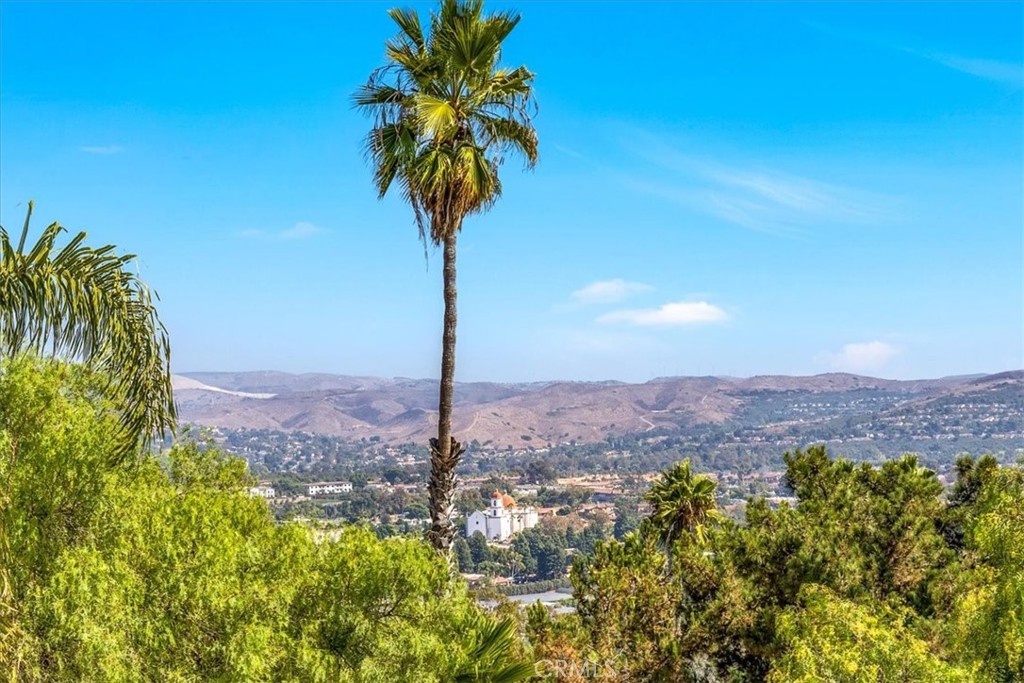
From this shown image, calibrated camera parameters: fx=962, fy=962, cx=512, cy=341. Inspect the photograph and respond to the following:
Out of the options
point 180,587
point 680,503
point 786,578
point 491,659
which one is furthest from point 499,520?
point 180,587

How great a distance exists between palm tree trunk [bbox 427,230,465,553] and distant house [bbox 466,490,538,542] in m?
97.5

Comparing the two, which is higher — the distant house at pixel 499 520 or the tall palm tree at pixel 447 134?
the tall palm tree at pixel 447 134

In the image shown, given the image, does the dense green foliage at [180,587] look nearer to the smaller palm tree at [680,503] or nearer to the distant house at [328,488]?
the smaller palm tree at [680,503]

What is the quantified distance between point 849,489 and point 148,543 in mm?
18750

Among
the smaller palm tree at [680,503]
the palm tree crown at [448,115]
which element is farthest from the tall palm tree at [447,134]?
the smaller palm tree at [680,503]

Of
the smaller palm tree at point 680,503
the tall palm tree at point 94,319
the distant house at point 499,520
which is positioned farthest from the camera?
the distant house at point 499,520

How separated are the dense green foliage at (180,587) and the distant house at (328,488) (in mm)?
122549

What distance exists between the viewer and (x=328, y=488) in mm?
143375

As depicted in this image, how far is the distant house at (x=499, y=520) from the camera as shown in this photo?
372 ft

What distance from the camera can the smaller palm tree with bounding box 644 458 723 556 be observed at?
→ 85.8 ft

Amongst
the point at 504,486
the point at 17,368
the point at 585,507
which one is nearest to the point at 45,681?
the point at 17,368

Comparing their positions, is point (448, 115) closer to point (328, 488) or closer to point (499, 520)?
point (499, 520)

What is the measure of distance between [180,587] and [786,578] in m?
15.5

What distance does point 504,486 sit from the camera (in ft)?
534
